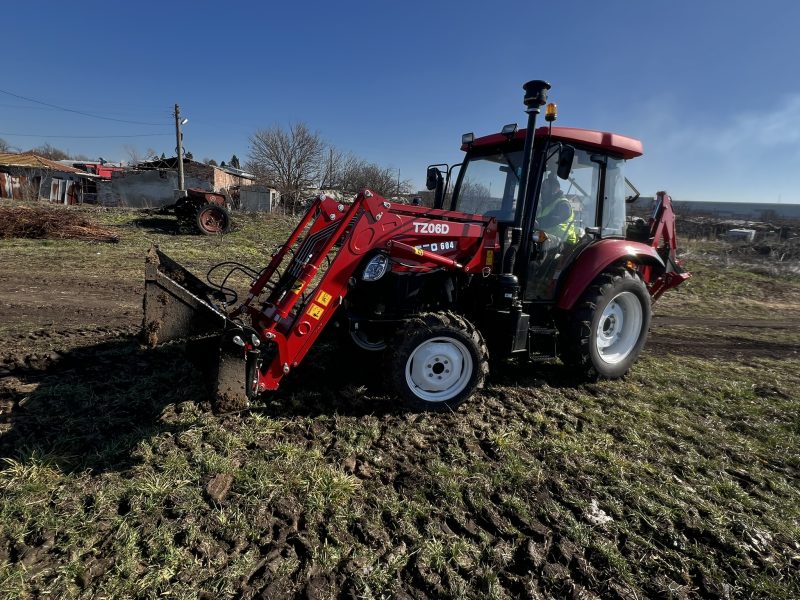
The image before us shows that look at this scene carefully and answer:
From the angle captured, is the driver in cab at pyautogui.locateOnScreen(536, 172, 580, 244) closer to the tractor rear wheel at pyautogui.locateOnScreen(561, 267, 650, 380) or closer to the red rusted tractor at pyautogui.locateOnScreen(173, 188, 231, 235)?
the tractor rear wheel at pyautogui.locateOnScreen(561, 267, 650, 380)

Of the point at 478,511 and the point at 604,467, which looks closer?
the point at 478,511

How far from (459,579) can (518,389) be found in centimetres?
252

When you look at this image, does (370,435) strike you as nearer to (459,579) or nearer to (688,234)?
(459,579)

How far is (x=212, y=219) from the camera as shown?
50.3 ft

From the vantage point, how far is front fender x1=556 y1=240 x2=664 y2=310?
4.51 metres

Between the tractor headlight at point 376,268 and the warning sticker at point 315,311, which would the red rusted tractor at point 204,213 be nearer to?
the tractor headlight at point 376,268

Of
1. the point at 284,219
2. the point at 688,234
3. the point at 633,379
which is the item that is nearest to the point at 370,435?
the point at 633,379

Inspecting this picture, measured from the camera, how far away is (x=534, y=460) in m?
3.31

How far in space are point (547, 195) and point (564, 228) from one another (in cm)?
42

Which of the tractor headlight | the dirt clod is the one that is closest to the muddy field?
the dirt clod

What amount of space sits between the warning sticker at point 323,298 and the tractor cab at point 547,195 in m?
1.74

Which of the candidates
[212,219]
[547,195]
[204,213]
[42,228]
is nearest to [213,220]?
[212,219]

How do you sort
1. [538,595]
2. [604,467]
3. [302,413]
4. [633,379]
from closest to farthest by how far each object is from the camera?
[538,595] → [604,467] → [302,413] → [633,379]

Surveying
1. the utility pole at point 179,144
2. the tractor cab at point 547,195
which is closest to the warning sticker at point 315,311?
the tractor cab at point 547,195
